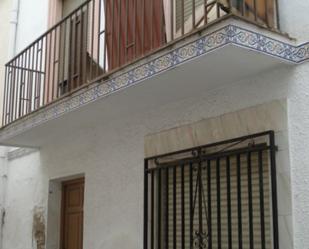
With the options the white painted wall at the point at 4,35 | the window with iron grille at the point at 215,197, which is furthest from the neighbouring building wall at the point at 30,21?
the window with iron grille at the point at 215,197

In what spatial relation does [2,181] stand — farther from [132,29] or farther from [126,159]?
[132,29]

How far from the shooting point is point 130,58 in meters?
5.81

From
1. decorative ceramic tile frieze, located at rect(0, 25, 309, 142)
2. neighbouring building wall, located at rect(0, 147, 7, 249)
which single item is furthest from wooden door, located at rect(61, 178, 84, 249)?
decorative ceramic tile frieze, located at rect(0, 25, 309, 142)

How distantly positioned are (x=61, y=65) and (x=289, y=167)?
13.1 ft

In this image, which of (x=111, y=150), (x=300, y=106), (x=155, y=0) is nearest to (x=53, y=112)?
(x=111, y=150)

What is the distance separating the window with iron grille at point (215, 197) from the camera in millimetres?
4625

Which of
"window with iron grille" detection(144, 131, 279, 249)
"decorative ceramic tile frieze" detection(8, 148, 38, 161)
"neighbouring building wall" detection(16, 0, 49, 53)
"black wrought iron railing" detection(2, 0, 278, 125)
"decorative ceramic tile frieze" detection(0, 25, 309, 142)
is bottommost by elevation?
"window with iron grille" detection(144, 131, 279, 249)

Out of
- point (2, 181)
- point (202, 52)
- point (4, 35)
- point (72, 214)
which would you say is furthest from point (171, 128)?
point (4, 35)

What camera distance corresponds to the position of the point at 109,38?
20.5 ft

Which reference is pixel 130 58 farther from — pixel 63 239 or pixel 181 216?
pixel 63 239

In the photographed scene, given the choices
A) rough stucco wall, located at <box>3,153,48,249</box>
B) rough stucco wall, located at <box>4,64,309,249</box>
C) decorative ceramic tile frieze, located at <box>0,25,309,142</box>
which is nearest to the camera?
decorative ceramic tile frieze, located at <box>0,25,309,142</box>

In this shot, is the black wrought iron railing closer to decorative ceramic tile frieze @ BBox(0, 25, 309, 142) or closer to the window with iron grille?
decorative ceramic tile frieze @ BBox(0, 25, 309, 142)

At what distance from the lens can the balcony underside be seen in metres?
4.38

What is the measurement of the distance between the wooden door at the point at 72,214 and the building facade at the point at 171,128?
1 cm
